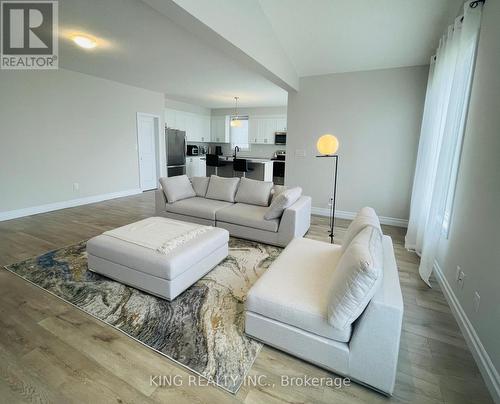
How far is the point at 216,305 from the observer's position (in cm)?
214

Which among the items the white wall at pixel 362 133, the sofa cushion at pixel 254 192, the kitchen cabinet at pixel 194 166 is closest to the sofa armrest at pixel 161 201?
the sofa cushion at pixel 254 192

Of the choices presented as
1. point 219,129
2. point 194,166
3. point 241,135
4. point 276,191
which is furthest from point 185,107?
point 276,191

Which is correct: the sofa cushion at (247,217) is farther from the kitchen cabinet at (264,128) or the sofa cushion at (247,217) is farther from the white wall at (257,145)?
the white wall at (257,145)

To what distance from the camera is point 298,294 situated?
1.64 metres

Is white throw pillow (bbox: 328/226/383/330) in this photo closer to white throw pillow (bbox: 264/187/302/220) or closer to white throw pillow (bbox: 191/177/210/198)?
white throw pillow (bbox: 264/187/302/220)

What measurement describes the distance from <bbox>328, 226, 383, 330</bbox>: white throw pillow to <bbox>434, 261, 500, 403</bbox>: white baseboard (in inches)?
34.3

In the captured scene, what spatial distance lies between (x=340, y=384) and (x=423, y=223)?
7.89 ft

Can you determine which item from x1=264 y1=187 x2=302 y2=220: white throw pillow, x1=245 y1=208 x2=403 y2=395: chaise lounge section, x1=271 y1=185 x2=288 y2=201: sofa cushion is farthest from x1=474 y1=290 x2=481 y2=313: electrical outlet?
x1=271 y1=185 x2=288 y2=201: sofa cushion

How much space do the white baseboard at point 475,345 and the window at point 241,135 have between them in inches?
306

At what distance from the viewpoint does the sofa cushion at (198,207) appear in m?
3.73

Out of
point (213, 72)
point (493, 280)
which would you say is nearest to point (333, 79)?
point (213, 72)

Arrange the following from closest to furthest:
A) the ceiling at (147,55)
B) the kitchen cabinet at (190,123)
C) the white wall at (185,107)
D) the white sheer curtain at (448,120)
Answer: the white sheer curtain at (448,120), the ceiling at (147,55), the white wall at (185,107), the kitchen cabinet at (190,123)

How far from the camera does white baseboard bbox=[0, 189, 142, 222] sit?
433cm

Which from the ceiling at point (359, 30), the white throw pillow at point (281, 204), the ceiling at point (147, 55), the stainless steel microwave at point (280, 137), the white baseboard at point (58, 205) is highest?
the ceiling at point (359, 30)
